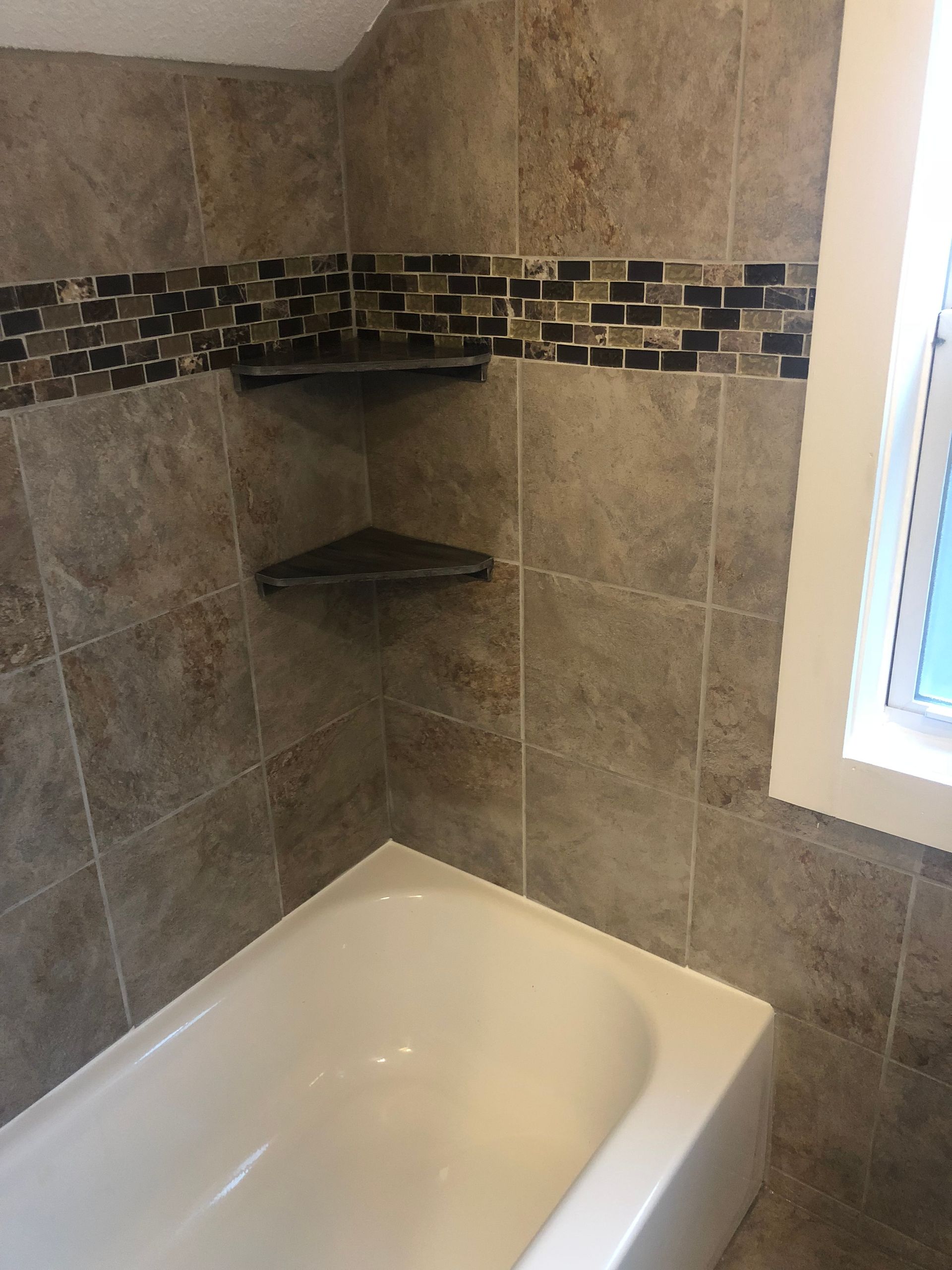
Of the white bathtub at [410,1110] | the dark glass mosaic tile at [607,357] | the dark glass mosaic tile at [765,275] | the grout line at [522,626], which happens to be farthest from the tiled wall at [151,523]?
the dark glass mosaic tile at [765,275]

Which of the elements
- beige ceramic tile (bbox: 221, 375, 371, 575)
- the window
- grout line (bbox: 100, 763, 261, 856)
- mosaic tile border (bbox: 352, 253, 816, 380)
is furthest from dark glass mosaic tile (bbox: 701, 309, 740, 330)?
grout line (bbox: 100, 763, 261, 856)

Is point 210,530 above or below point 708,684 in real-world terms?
above

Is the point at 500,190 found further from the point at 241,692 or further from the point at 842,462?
the point at 241,692

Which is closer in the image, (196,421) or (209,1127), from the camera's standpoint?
(196,421)

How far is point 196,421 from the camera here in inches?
57.0

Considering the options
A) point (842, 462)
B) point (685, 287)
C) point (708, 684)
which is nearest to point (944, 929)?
point (708, 684)

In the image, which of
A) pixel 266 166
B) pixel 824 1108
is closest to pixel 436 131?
pixel 266 166

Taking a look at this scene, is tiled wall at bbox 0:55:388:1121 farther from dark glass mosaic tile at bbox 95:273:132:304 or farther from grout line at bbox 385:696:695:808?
grout line at bbox 385:696:695:808

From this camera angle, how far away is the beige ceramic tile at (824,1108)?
1.50m

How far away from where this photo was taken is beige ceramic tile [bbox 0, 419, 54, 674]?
124 centimetres

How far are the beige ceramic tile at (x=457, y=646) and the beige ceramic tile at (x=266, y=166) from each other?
0.59m

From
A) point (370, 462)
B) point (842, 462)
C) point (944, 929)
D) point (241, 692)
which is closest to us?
point (842, 462)

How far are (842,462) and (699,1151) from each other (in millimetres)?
942

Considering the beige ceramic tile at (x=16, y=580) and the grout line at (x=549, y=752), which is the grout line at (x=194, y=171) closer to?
the beige ceramic tile at (x=16, y=580)
